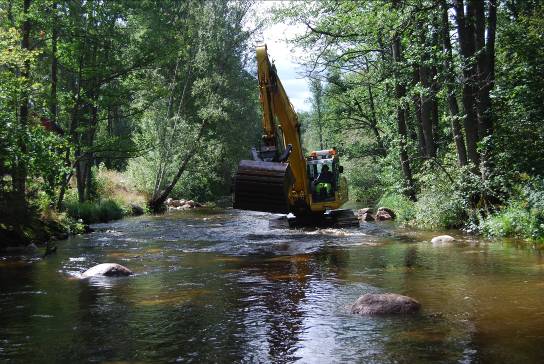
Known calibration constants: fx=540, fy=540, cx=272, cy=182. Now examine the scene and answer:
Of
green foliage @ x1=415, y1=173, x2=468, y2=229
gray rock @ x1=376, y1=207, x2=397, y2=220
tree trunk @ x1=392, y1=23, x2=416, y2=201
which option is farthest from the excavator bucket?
gray rock @ x1=376, y1=207, x2=397, y2=220

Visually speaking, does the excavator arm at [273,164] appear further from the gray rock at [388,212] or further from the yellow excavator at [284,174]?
the gray rock at [388,212]

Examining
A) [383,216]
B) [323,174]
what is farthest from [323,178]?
[383,216]

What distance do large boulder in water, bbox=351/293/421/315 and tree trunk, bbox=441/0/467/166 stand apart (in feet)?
32.4

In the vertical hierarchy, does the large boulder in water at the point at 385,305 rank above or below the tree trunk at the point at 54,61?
below

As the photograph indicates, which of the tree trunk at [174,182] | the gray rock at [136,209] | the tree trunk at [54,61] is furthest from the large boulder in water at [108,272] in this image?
the tree trunk at [174,182]

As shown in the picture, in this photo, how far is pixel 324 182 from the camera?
1914cm

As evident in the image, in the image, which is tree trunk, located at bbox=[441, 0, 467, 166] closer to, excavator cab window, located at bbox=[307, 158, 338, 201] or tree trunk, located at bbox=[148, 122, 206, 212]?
excavator cab window, located at bbox=[307, 158, 338, 201]

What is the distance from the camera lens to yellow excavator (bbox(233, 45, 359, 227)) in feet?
38.3

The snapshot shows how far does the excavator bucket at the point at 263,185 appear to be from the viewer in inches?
454

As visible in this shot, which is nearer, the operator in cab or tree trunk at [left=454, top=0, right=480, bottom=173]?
tree trunk at [left=454, top=0, right=480, bottom=173]

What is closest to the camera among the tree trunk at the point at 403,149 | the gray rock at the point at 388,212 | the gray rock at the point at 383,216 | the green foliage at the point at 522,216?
the green foliage at the point at 522,216

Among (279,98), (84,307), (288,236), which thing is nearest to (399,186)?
(288,236)

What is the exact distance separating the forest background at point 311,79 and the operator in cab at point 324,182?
317 centimetres

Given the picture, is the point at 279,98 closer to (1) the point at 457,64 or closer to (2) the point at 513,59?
(1) the point at 457,64
